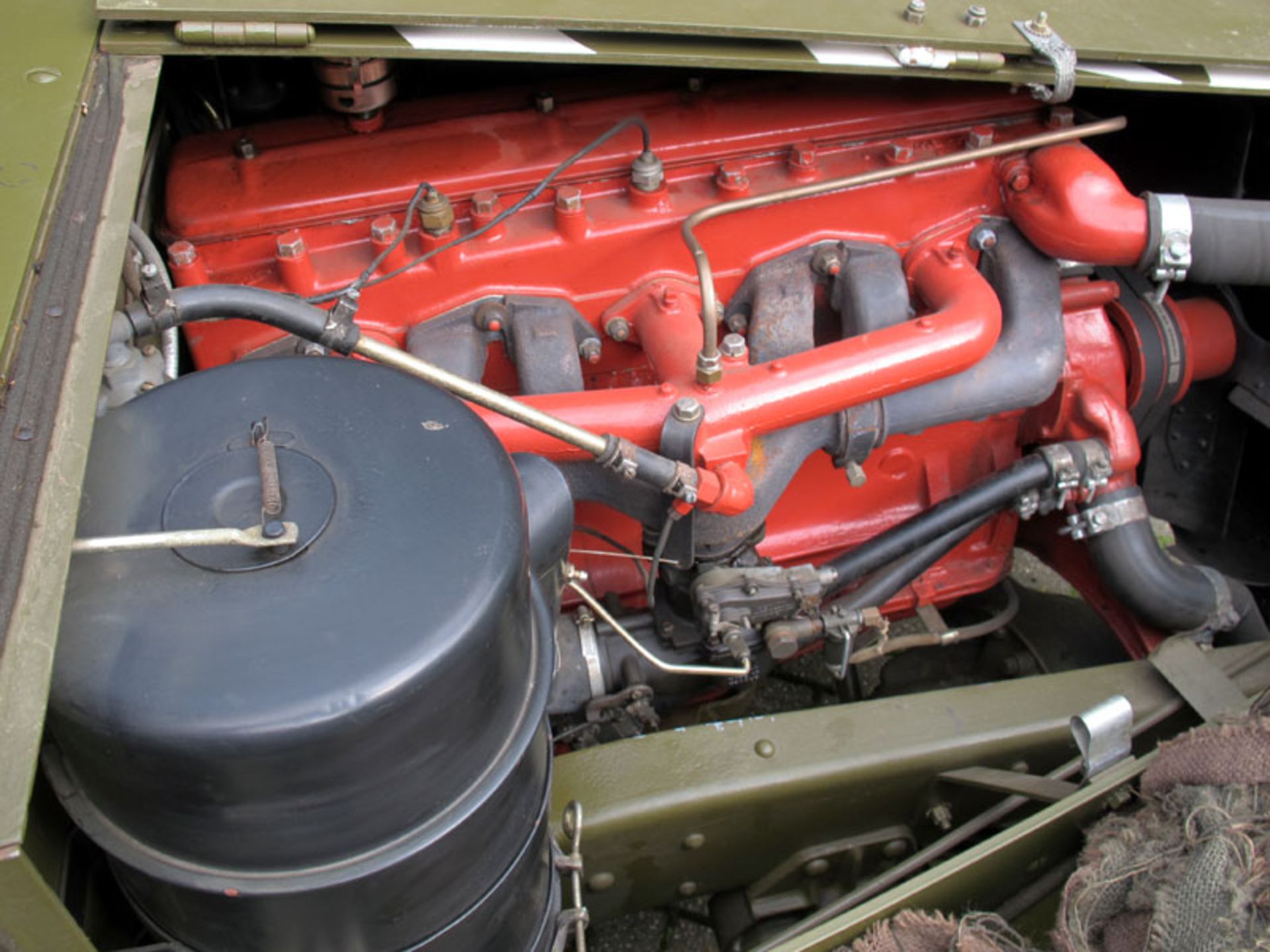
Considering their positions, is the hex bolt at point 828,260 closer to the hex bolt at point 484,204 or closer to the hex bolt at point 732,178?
the hex bolt at point 732,178

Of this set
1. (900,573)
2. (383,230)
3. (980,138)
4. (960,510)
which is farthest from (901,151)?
(383,230)

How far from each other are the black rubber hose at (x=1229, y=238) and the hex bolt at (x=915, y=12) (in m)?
0.60

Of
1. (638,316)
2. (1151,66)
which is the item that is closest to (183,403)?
(638,316)

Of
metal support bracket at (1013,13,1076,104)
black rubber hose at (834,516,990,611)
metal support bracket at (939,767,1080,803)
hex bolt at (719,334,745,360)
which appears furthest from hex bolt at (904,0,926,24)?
metal support bracket at (939,767,1080,803)

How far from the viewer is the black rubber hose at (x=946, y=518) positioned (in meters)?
2.03

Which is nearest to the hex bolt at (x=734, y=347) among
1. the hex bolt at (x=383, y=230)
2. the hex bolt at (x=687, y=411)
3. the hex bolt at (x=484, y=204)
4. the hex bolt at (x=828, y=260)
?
the hex bolt at (x=687, y=411)

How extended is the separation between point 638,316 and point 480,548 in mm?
897

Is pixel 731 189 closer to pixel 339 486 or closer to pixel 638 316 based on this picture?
pixel 638 316

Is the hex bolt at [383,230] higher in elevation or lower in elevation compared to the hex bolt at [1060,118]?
lower

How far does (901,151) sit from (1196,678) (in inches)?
A: 39.1

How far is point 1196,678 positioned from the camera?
1806 millimetres

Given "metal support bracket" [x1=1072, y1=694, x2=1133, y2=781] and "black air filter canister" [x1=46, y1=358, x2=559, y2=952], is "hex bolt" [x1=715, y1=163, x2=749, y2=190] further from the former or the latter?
"metal support bracket" [x1=1072, y1=694, x2=1133, y2=781]

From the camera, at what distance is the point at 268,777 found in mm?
940

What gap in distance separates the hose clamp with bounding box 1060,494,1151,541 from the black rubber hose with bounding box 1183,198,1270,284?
450 mm
